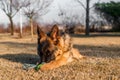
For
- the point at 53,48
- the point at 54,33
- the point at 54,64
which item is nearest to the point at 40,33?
the point at 54,33

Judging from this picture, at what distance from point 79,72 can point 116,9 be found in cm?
3659

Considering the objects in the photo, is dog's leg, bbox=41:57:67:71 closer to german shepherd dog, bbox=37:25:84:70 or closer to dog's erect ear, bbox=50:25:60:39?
german shepherd dog, bbox=37:25:84:70

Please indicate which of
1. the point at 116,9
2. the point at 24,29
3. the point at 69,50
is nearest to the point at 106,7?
the point at 116,9

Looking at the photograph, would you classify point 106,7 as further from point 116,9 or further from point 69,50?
Answer: point 69,50

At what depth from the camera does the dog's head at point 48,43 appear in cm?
799

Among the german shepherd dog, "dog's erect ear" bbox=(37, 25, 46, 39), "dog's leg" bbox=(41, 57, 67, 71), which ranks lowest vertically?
"dog's leg" bbox=(41, 57, 67, 71)

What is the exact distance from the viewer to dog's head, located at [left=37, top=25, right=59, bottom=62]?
315 inches

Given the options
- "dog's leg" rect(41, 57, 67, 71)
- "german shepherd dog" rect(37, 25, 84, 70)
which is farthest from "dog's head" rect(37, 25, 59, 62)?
"dog's leg" rect(41, 57, 67, 71)

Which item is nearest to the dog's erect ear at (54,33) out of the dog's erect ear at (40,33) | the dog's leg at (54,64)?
the dog's erect ear at (40,33)

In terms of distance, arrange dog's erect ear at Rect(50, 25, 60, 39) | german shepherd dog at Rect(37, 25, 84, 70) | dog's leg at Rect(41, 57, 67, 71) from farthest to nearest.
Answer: dog's erect ear at Rect(50, 25, 60, 39) < german shepherd dog at Rect(37, 25, 84, 70) < dog's leg at Rect(41, 57, 67, 71)

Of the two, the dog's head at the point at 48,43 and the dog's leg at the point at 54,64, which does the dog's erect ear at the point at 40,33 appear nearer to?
the dog's head at the point at 48,43

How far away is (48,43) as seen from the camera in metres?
8.05

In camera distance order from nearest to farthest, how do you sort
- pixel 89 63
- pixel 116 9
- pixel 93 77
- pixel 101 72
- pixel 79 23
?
pixel 93 77
pixel 101 72
pixel 89 63
pixel 116 9
pixel 79 23

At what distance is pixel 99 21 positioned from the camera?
157ft
